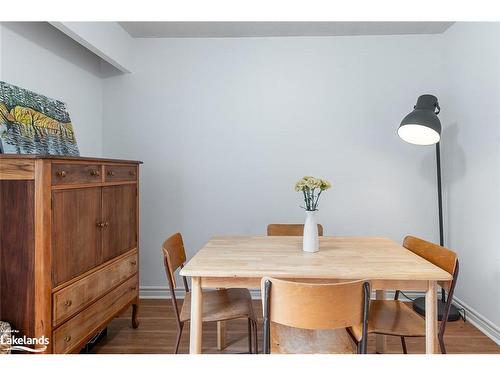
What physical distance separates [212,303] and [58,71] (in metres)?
2.11

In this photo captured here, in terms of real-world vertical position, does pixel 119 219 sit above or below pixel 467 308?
above

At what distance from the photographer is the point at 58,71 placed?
101 inches

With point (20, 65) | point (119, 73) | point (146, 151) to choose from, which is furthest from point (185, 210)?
point (20, 65)

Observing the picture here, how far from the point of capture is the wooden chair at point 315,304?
Result: 1.21m

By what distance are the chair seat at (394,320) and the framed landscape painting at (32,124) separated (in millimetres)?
2144

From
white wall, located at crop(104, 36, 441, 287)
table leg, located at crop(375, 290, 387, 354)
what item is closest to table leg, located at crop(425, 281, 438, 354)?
table leg, located at crop(375, 290, 387, 354)

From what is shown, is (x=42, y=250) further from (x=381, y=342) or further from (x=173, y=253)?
(x=381, y=342)

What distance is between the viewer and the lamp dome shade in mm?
2238

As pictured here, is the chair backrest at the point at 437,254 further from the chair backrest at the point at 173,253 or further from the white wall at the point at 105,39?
the white wall at the point at 105,39

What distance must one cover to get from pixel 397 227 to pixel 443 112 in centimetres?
114

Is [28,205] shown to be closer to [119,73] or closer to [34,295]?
[34,295]

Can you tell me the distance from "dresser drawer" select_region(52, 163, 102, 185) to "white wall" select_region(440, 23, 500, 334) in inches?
104

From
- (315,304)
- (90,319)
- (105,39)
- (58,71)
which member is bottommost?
(90,319)

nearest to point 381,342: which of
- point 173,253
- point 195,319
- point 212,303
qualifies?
point 212,303
